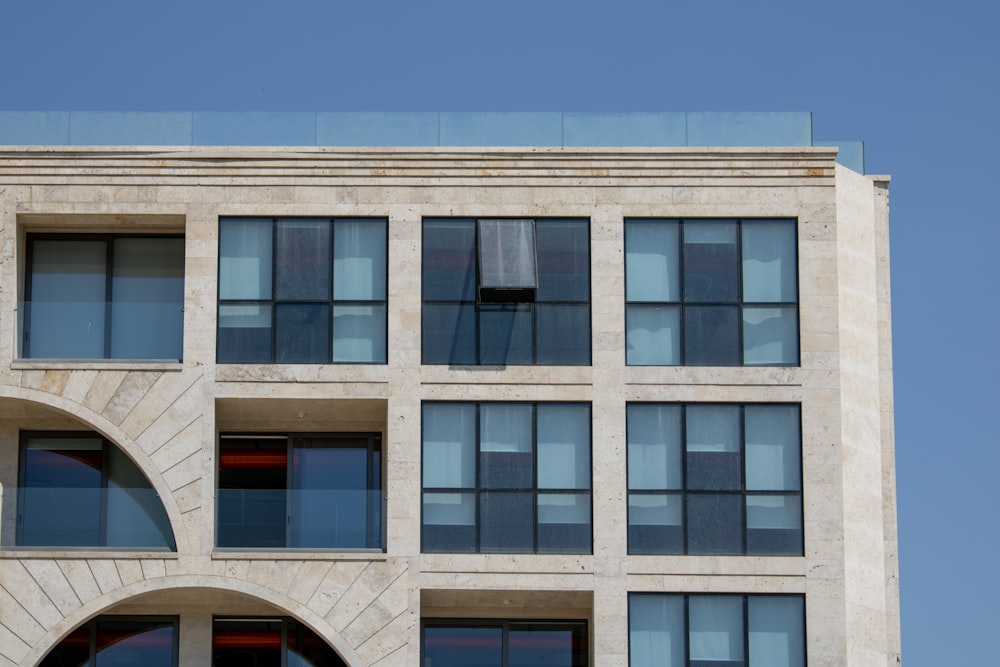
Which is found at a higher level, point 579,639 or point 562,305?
point 562,305

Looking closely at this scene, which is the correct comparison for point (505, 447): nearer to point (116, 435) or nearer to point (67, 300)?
point (116, 435)

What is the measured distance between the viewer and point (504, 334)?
144 feet

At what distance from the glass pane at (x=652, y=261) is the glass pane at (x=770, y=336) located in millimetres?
1646

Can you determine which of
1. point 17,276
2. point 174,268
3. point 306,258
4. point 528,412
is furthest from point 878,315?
point 17,276

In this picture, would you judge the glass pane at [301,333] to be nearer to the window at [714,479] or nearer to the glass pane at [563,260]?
the glass pane at [563,260]

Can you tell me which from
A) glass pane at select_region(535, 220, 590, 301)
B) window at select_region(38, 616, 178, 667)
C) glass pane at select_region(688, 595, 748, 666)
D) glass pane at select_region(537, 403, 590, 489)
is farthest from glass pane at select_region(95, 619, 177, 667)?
glass pane at select_region(688, 595, 748, 666)

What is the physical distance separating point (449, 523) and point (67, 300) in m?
9.60

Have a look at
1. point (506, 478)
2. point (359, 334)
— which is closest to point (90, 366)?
point (359, 334)

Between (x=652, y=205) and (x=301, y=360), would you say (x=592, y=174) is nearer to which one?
(x=652, y=205)

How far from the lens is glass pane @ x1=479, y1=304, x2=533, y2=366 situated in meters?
43.7

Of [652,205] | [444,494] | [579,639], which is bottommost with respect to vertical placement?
[579,639]

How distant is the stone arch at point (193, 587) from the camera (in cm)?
4231

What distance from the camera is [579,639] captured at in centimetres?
4409

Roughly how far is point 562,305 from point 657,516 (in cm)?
481
